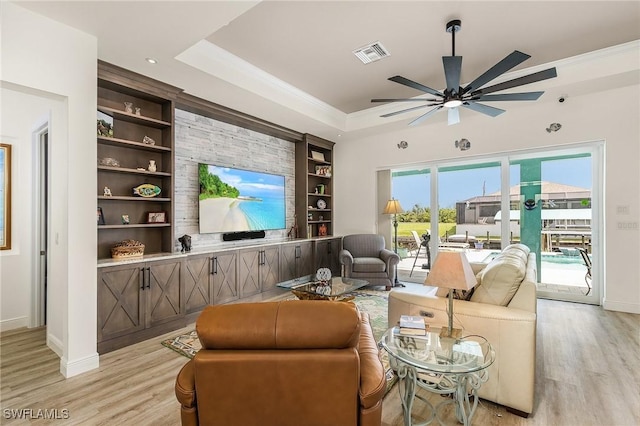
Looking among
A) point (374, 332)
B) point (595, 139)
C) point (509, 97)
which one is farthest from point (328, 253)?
point (595, 139)

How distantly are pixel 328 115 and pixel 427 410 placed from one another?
4520 mm

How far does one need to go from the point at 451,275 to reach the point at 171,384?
7.37ft

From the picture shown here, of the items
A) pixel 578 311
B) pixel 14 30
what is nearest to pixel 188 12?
pixel 14 30

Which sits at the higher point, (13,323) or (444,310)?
(444,310)

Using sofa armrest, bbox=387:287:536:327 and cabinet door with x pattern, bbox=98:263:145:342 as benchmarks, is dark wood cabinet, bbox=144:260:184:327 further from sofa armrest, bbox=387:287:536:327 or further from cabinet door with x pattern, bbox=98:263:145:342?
sofa armrest, bbox=387:287:536:327

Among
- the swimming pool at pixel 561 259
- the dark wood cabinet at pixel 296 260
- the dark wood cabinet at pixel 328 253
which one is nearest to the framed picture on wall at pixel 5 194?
the dark wood cabinet at pixel 296 260

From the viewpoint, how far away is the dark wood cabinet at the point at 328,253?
5723 mm

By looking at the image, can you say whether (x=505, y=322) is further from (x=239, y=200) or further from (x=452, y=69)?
(x=239, y=200)

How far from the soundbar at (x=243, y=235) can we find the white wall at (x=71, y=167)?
207 centimetres

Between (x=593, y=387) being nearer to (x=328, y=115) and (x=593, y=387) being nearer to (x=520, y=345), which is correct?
(x=520, y=345)

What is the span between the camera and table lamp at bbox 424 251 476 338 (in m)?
1.83

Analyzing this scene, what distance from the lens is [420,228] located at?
5.74 metres

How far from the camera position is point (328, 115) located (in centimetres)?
528

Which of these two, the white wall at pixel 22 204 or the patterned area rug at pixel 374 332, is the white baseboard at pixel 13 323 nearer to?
the white wall at pixel 22 204
